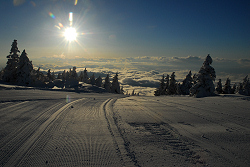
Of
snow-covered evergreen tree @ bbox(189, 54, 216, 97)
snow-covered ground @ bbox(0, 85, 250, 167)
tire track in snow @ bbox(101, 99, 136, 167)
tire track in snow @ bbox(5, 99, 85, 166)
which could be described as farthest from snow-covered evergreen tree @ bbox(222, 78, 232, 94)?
tire track in snow @ bbox(5, 99, 85, 166)

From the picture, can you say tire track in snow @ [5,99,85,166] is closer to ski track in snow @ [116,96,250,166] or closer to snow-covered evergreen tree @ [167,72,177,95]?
ski track in snow @ [116,96,250,166]

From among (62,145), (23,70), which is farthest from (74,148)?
(23,70)

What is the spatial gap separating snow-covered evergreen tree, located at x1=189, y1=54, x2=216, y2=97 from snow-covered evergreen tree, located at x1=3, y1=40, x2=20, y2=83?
42.2 meters

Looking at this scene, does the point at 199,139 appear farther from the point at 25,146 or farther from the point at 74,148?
the point at 25,146

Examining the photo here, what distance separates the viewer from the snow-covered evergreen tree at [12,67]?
33219mm

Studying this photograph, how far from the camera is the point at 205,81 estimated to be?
25031mm

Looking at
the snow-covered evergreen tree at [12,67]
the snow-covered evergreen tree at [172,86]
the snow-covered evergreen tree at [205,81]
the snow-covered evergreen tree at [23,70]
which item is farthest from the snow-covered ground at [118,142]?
the snow-covered evergreen tree at [172,86]

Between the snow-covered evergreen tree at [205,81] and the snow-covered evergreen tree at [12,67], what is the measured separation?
42.2 m

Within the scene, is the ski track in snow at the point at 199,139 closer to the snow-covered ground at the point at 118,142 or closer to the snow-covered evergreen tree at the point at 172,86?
the snow-covered ground at the point at 118,142

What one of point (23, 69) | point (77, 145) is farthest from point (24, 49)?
point (77, 145)

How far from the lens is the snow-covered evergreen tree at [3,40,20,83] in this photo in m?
33.2

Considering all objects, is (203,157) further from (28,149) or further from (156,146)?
(28,149)

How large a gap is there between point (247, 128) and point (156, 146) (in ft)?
14.8

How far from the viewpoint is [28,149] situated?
3.51m
